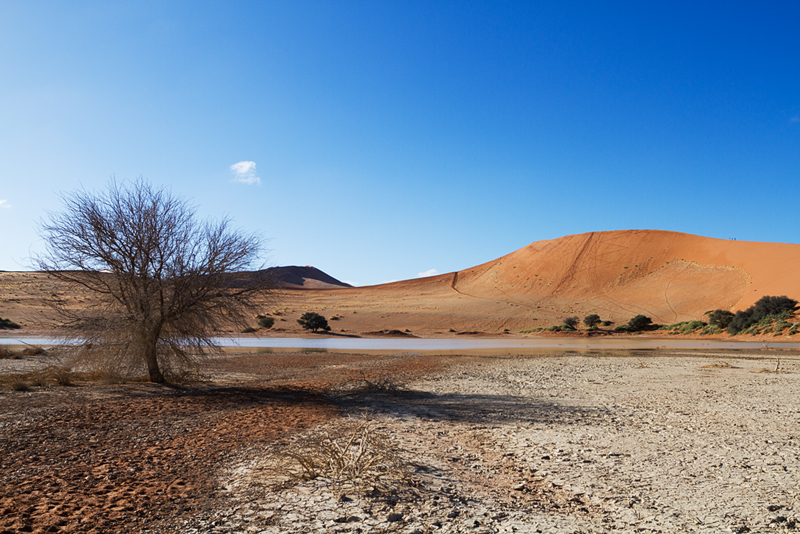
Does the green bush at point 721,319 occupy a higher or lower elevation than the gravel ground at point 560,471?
higher

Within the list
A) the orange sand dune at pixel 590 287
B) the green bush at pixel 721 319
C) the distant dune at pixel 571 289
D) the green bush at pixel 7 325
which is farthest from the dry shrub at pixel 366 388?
the green bush at pixel 721 319

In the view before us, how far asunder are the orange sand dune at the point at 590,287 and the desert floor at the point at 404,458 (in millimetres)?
37898

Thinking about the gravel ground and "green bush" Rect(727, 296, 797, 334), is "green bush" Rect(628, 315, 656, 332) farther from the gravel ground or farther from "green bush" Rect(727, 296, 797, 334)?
the gravel ground

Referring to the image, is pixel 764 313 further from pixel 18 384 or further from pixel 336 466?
pixel 18 384

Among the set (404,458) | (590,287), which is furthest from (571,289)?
(404,458)

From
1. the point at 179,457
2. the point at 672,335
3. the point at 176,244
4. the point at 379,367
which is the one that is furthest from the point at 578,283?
the point at 179,457

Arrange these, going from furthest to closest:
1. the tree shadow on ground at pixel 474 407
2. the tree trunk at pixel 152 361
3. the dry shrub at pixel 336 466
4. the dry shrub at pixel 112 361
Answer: the tree trunk at pixel 152 361, the dry shrub at pixel 112 361, the tree shadow on ground at pixel 474 407, the dry shrub at pixel 336 466

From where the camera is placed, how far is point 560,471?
5633 millimetres

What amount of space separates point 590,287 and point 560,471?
69752 mm

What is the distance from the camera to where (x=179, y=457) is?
20.0ft

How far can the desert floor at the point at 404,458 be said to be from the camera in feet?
13.8

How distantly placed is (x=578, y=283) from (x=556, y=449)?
7025cm

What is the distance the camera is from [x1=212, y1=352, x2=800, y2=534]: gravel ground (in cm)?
415

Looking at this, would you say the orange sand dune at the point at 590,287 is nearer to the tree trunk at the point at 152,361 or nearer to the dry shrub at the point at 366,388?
the tree trunk at the point at 152,361
